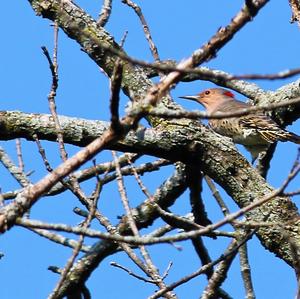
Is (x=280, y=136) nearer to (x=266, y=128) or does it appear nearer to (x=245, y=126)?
(x=266, y=128)

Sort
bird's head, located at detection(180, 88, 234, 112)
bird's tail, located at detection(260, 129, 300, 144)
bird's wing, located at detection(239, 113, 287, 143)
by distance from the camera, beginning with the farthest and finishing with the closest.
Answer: bird's head, located at detection(180, 88, 234, 112)
bird's tail, located at detection(260, 129, 300, 144)
bird's wing, located at detection(239, 113, 287, 143)

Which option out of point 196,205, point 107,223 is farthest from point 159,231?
point 107,223

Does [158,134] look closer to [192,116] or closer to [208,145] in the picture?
[208,145]

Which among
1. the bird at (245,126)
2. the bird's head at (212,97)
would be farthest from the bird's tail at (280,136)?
the bird's head at (212,97)

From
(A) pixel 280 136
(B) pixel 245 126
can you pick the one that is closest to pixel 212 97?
(B) pixel 245 126

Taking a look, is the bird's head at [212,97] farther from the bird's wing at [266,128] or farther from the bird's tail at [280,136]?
the bird's tail at [280,136]

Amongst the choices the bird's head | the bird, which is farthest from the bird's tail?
the bird's head

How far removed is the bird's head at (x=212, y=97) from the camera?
10773mm

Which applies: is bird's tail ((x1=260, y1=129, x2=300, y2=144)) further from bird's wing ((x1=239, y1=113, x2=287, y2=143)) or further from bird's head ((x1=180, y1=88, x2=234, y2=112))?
bird's head ((x1=180, y1=88, x2=234, y2=112))

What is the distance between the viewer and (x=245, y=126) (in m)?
9.09


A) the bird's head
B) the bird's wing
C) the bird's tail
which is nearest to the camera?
the bird's wing

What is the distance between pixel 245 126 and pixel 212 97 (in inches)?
74.5

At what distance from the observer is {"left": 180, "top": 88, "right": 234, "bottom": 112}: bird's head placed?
10.8 meters

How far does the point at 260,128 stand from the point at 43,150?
4.12 meters
